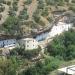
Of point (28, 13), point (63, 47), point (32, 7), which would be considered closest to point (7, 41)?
point (63, 47)

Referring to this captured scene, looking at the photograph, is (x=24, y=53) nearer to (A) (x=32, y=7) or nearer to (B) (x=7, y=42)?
(B) (x=7, y=42)

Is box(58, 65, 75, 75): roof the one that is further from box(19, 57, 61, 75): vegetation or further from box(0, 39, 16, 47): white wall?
box(0, 39, 16, 47): white wall

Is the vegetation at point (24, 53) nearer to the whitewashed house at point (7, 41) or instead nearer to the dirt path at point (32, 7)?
the whitewashed house at point (7, 41)

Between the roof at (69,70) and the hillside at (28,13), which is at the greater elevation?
the hillside at (28,13)

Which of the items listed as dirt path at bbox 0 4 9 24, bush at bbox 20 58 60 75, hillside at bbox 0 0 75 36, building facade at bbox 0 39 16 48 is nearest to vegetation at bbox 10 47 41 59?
building facade at bbox 0 39 16 48

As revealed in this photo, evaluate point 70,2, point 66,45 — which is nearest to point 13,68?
point 66,45

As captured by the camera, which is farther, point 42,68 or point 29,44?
point 29,44

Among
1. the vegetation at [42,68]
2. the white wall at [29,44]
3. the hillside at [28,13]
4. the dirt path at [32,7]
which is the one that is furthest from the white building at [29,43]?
the dirt path at [32,7]

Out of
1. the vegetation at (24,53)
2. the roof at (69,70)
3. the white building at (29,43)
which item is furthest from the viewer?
the white building at (29,43)

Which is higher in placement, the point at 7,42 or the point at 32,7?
the point at 32,7
